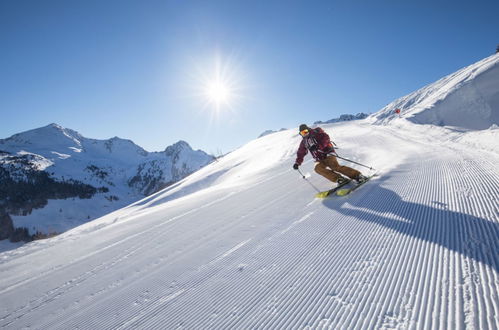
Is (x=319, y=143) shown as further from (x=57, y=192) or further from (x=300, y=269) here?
(x=57, y=192)

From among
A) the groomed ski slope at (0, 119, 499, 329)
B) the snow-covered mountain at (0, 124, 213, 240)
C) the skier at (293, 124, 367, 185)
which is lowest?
the groomed ski slope at (0, 119, 499, 329)

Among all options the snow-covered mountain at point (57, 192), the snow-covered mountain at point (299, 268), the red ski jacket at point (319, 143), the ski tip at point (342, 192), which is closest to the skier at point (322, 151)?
the red ski jacket at point (319, 143)

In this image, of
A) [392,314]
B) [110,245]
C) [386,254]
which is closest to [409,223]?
[386,254]

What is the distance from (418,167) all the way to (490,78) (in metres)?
26.9

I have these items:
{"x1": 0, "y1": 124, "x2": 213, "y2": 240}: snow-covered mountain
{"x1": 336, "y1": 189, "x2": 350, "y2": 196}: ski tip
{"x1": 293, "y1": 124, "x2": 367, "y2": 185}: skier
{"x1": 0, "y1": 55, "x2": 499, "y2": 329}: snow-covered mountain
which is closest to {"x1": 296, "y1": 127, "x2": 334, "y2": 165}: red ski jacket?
{"x1": 293, "y1": 124, "x2": 367, "y2": 185}: skier

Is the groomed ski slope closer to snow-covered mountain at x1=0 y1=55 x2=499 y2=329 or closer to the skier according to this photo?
snow-covered mountain at x1=0 y1=55 x2=499 y2=329

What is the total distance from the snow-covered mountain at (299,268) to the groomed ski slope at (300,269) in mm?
15

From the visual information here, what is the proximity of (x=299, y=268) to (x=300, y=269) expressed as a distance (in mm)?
26

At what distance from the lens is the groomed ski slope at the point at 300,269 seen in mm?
1923

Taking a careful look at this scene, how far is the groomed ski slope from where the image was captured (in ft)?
6.31

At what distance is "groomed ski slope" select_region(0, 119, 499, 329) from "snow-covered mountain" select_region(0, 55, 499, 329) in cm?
1

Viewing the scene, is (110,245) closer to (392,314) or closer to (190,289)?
(190,289)

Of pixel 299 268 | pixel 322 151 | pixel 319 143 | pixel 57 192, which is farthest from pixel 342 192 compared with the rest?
pixel 57 192

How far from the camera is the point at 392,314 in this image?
179cm
